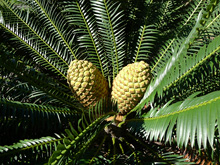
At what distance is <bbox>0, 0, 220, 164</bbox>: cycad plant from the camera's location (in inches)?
37.2

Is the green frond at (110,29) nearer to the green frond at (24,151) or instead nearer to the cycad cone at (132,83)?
the cycad cone at (132,83)

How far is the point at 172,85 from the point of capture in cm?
138

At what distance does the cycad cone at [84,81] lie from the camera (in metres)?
1.48

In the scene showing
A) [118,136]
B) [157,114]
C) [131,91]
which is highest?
[131,91]

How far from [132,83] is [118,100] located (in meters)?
0.19

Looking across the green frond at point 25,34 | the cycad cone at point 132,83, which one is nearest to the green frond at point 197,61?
the cycad cone at point 132,83

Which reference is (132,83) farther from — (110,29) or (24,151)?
(24,151)

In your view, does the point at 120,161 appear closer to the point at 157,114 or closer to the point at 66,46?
the point at 157,114

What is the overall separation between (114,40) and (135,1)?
1.83 ft

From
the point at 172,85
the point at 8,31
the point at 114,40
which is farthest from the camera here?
the point at 114,40

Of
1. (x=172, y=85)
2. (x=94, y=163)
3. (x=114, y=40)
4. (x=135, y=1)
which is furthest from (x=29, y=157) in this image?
(x=135, y=1)

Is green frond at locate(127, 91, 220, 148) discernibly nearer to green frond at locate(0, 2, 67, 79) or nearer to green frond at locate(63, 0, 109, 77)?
green frond at locate(63, 0, 109, 77)

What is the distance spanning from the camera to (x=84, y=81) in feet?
4.85

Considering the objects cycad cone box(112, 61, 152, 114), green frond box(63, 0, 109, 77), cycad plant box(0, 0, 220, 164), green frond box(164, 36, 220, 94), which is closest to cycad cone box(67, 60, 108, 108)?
cycad plant box(0, 0, 220, 164)
